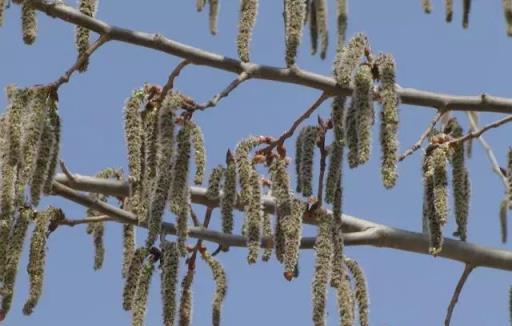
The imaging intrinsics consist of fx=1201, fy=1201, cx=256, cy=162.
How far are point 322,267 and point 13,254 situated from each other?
3.81ft

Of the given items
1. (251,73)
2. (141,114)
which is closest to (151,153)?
(141,114)

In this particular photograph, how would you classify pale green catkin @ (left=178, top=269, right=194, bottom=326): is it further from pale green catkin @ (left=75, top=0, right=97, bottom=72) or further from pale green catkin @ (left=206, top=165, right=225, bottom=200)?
pale green catkin @ (left=75, top=0, right=97, bottom=72)

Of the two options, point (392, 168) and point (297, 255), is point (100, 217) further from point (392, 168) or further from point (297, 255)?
point (392, 168)

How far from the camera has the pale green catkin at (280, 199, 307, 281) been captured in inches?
151

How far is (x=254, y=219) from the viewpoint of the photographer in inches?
155

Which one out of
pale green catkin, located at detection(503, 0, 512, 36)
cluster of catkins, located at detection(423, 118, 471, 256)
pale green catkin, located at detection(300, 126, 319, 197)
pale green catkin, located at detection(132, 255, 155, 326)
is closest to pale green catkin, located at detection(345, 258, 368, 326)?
cluster of catkins, located at detection(423, 118, 471, 256)

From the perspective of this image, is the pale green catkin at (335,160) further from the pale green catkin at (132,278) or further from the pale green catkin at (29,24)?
the pale green catkin at (29,24)

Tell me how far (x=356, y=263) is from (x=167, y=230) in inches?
35.3

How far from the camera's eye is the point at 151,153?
3996 millimetres

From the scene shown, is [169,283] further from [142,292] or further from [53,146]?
[53,146]

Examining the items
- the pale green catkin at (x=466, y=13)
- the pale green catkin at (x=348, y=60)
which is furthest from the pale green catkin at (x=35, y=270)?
the pale green catkin at (x=466, y=13)

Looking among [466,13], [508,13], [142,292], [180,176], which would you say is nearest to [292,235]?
[180,176]

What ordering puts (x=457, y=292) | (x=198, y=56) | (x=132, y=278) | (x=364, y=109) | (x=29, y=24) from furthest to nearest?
(x=457, y=292)
(x=132, y=278)
(x=198, y=56)
(x=29, y=24)
(x=364, y=109)

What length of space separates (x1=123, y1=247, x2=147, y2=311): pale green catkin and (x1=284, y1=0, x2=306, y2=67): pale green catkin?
0.94 meters
